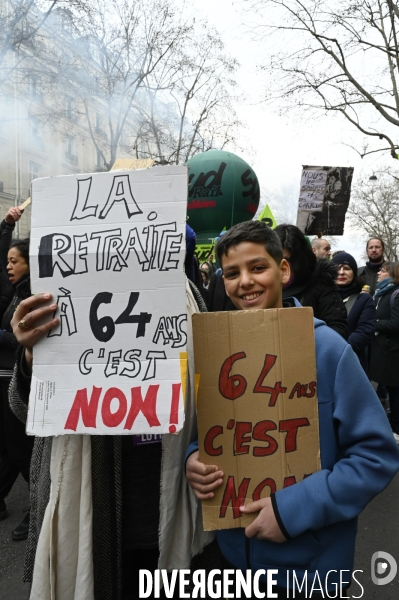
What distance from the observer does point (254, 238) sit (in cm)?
132

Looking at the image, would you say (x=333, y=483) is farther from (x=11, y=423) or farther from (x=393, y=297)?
(x=393, y=297)

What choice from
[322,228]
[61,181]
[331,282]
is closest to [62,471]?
[61,181]

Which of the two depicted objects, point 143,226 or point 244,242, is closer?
point 143,226

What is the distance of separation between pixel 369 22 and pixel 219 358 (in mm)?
11246

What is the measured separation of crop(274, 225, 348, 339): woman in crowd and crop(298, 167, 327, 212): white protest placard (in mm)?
4434

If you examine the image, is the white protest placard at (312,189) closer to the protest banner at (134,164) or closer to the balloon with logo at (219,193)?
the balloon with logo at (219,193)

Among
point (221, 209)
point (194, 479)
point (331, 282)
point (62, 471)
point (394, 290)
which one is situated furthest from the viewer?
point (221, 209)

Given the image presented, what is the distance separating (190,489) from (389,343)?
3620mm

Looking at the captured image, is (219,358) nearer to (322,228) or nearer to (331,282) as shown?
(331,282)

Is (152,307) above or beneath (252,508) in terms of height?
above

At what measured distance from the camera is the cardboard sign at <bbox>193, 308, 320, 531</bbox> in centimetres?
118

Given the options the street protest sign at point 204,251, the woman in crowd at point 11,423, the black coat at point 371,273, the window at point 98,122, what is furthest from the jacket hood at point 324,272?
the window at point 98,122

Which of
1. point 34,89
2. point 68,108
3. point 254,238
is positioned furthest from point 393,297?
point 68,108

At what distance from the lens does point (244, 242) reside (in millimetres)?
1321
